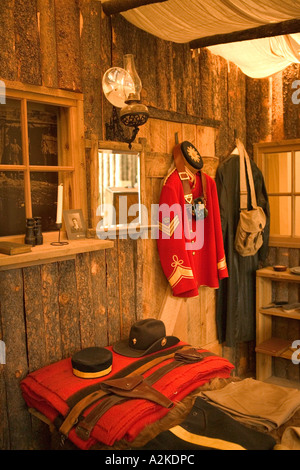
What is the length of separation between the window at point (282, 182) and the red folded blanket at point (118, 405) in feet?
5.73

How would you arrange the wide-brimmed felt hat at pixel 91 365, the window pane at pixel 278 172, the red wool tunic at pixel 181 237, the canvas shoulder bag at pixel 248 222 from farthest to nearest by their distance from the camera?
the window pane at pixel 278 172, the canvas shoulder bag at pixel 248 222, the red wool tunic at pixel 181 237, the wide-brimmed felt hat at pixel 91 365

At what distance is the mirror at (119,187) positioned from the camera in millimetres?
2373

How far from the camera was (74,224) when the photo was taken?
Answer: 219 centimetres

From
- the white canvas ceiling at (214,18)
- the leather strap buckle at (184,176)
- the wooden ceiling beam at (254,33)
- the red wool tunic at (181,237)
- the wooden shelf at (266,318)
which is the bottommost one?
the wooden shelf at (266,318)

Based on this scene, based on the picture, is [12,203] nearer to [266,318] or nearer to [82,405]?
[82,405]

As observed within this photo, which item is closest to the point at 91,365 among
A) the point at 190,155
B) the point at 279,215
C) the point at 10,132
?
the point at 10,132

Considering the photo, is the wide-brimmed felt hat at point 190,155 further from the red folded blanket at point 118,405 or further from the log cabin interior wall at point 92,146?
the red folded blanket at point 118,405

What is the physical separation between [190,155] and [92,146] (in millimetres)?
776

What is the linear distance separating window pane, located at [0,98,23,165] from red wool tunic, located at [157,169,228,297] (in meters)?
0.99

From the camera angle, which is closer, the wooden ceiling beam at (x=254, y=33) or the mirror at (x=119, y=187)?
the mirror at (x=119, y=187)

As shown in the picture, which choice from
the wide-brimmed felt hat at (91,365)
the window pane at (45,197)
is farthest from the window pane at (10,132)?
the wide-brimmed felt hat at (91,365)

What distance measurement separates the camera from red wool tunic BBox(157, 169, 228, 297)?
2.67m

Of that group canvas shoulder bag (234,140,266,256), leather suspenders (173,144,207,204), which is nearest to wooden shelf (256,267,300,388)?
canvas shoulder bag (234,140,266,256)

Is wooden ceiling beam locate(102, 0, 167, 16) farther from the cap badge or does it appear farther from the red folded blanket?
the red folded blanket
